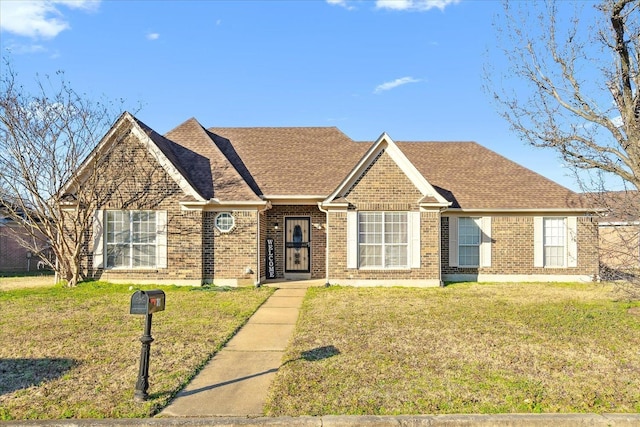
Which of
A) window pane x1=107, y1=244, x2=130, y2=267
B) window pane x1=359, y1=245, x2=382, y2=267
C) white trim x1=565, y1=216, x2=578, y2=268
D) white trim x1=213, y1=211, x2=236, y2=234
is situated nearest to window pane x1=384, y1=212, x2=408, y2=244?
window pane x1=359, y1=245, x2=382, y2=267

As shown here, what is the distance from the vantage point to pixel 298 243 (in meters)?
17.0

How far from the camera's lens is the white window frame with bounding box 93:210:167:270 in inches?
565

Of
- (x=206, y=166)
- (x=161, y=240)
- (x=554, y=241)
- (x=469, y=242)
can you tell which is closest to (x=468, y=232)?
(x=469, y=242)

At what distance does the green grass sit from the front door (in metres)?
4.48

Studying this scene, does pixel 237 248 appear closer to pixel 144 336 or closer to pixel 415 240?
pixel 415 240

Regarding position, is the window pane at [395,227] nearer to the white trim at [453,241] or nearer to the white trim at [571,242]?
the white trim at [453,241]

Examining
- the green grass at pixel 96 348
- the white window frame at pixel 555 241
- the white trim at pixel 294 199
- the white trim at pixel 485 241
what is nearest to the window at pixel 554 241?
the white window frame at pixel 555 241

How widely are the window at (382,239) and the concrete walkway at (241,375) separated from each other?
5.48 meters

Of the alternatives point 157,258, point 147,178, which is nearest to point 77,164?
point 147,178

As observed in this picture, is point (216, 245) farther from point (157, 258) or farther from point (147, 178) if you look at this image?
point (147, 178)

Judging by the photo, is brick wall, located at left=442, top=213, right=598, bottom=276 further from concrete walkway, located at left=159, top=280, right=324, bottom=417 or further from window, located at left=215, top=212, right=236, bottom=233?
concrete walkway, located at left=159, top=280, right=324, bottom=417

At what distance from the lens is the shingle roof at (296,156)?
16531mm

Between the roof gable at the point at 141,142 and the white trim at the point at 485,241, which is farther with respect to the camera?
the white trim at the point at 485,241

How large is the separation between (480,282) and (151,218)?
459 inches
